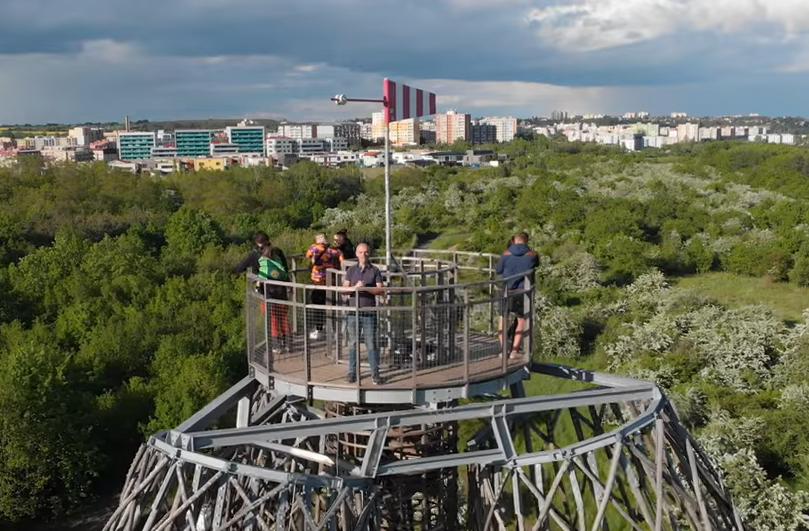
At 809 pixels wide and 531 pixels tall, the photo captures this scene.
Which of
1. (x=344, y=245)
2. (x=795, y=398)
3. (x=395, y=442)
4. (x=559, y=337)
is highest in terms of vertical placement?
(x=344, y=245)

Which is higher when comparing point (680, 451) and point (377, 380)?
point (377, 380)

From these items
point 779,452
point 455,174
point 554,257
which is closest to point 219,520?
point 779,452

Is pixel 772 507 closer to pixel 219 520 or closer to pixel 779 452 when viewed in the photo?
pixel 779 452

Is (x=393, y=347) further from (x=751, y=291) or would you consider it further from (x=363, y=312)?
(x=751, y=291)

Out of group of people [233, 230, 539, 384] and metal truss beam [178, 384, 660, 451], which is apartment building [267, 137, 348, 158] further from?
metal truss beam [178, 384, 660, 451]

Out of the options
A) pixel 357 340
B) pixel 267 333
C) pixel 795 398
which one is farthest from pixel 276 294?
pixel 795 398

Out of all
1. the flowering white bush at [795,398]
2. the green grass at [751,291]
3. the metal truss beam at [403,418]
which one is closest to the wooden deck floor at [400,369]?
the metal truss beam at [403,418]
